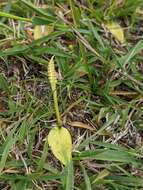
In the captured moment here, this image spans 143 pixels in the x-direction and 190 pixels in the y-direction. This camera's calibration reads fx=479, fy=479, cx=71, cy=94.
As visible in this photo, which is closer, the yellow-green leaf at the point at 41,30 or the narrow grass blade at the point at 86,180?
the narrow grass blade at the point at 86,180

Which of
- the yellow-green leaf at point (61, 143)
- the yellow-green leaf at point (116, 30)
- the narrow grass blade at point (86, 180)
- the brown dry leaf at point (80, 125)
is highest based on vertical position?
the yellow-green leaf at point (116, 30)

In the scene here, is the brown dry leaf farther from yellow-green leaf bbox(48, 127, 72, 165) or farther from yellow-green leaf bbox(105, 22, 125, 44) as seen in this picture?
yellow-green leaf bbox(105, 22, 125, 44)

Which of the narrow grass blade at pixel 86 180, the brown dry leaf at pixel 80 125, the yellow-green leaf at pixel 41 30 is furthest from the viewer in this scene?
the yellow-green leaf at pixel 41 30

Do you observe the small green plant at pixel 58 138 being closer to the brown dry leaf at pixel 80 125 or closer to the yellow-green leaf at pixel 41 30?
the brown dry leaf at pixel 80 125

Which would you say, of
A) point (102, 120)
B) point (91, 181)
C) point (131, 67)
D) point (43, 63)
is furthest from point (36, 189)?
point (131, 67)

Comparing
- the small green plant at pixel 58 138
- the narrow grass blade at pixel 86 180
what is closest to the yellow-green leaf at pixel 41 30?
the small green plant at pixel 58 138

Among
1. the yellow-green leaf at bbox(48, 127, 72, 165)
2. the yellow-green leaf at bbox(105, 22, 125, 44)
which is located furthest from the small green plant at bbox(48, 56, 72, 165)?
the yellow-green leaf at bbox(105, 22, 125, 44)
